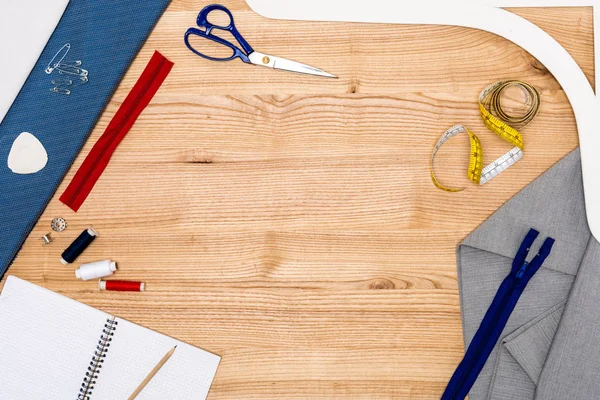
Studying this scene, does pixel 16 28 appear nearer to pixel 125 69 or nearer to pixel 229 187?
pixel 125 69

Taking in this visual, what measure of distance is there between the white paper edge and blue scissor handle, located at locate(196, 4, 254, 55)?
6cm

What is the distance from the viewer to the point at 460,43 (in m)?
1.12

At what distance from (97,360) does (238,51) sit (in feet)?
2.45

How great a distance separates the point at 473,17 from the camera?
43.6 inches

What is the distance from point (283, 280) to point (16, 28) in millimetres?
828

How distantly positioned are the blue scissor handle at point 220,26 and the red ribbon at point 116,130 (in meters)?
0.12

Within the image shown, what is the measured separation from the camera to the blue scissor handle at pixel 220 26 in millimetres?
1108

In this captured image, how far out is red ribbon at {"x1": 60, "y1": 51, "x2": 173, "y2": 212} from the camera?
3.62ft

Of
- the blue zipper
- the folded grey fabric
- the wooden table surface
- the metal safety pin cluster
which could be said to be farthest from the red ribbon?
the blue zipper

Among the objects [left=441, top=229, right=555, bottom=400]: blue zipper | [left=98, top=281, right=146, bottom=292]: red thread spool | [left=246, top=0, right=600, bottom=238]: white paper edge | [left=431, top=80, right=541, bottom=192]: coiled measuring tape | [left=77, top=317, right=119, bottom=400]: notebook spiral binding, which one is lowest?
[left=77, top=317, right=119, bottom=400]: notebook spiral binding

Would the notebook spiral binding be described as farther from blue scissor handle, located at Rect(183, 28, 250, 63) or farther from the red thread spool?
blue scissor handle, located at Rect(183, 28, 250, 63)

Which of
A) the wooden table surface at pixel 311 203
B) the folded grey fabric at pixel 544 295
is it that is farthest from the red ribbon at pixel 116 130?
the folded grey fabric at pixel 544 295

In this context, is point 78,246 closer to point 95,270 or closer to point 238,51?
point 95,270

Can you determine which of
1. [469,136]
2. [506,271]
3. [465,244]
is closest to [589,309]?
[506,271]
